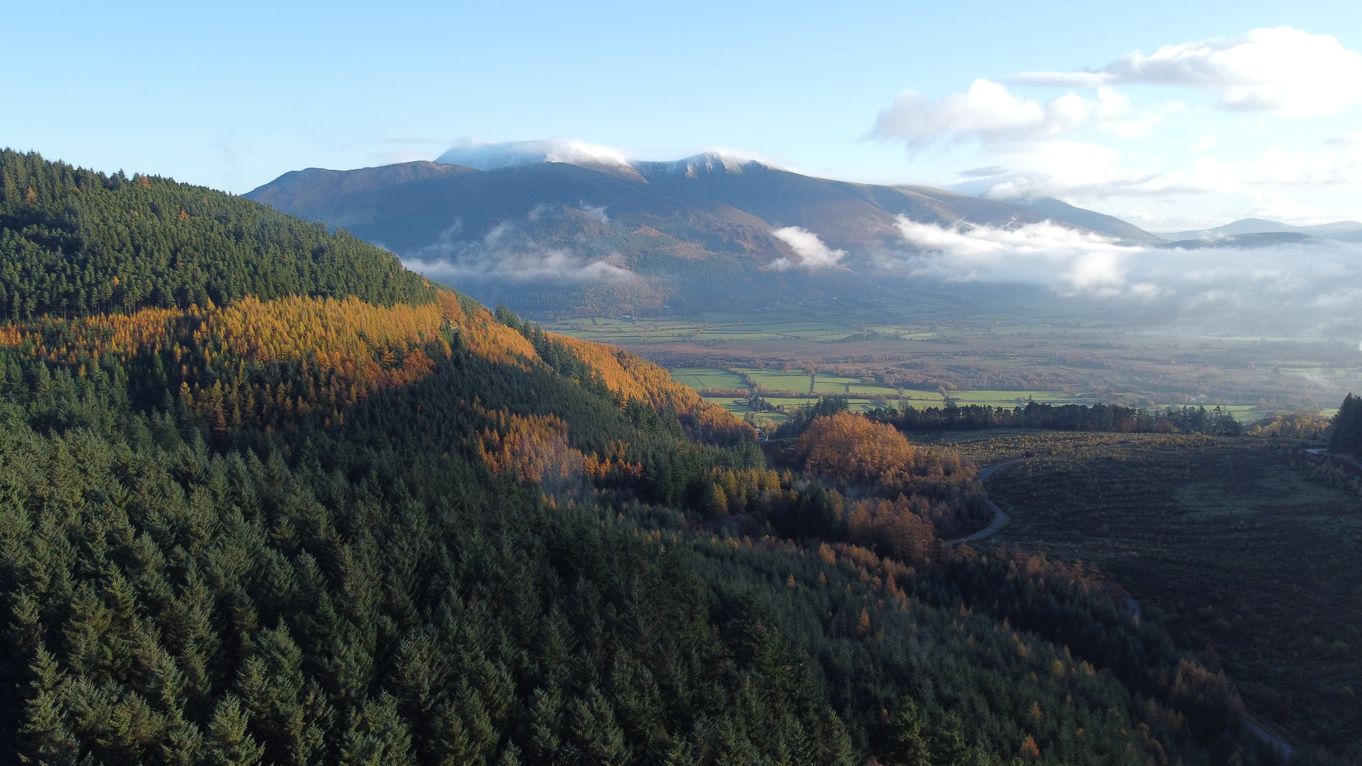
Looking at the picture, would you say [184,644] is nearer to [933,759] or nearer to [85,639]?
[85,639]

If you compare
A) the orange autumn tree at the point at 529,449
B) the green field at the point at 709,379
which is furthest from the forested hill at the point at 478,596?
the green field at the point at 709,379

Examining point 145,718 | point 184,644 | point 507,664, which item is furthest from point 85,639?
point 507,664

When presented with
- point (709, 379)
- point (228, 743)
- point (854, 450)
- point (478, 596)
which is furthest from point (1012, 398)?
point (228, 743)

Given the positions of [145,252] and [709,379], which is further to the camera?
[709,379]

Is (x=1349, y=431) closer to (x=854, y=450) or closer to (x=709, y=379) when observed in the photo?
(x=854, y=450)

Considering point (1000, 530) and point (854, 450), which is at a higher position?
point (854, 450)

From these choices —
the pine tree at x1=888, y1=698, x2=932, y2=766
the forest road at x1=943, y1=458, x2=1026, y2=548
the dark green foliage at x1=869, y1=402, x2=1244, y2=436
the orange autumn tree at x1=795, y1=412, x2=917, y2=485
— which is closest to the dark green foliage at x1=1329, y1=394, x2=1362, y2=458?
the dark green foliage at x1=869, y1=402, x2=1244, y2=436

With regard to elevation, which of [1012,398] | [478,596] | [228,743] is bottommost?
[1012,398]
